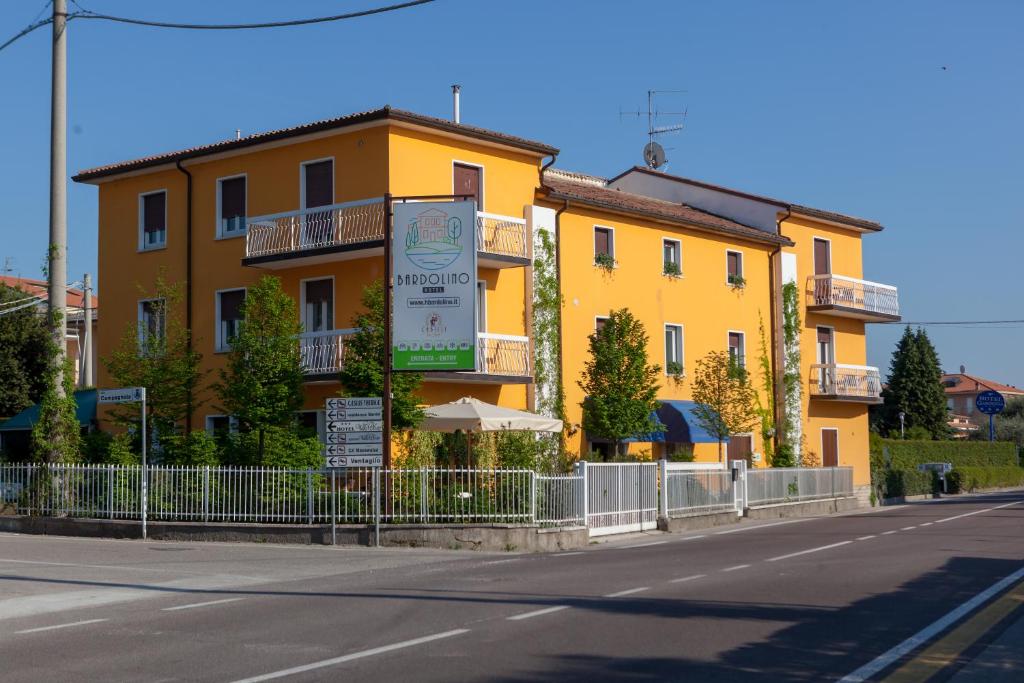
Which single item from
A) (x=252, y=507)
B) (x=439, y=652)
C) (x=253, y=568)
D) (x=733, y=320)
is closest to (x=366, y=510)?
(x=252, y=507)

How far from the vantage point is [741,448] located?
37.8 meters

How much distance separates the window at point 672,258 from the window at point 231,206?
12.2 m

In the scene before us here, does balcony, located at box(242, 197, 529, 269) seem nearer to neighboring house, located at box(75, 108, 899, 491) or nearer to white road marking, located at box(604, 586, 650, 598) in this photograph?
neighboring house, located at box(75, 108, 899, 491)

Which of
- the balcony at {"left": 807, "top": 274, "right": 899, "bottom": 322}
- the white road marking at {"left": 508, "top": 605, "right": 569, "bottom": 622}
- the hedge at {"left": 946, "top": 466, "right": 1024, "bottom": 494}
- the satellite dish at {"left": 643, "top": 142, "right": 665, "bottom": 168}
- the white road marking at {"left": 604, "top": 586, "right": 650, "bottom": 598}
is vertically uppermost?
the satellite dish at {"left": 643, "top": 142, "right": 665, "bottom": 168}

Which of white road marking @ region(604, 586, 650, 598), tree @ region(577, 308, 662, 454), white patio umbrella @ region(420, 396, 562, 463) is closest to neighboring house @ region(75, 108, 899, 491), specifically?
tree @ region(577, 308, 662, 454)

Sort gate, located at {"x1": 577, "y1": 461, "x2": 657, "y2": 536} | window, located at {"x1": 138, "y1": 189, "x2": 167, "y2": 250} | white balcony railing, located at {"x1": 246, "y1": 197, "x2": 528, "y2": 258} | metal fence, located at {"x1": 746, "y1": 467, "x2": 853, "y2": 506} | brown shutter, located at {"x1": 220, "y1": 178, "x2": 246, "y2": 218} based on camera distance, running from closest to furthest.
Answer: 1. gate, located at {"x1": 577, "y1": 461, "x2": 657, "y2": 536}
2. white balcony railing, located at {"x1": 246, "y1": 197, "x2": 528, "y2": 258}
3. brown shutter, located at {"x1": 220, "y1": 178, "x2": 246, "y2": 218}
4. metal fence, located at {"x1": 746, "y1": 467, "x2": 853, "y2": 506}
5. window, located at {"x1": 138, "y1": 189, "x2": 167, "y2": 250}

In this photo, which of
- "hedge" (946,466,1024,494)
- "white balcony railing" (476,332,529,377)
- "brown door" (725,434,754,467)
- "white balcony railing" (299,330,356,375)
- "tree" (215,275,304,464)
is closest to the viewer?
"tree" (215,275,304,464)

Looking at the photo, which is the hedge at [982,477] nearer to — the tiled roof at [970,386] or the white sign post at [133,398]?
the white sign post at [133,398]

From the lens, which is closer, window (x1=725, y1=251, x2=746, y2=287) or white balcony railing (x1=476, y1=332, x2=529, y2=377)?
white balcony railing (x1=476, y1=332, x2=529, y2=377)

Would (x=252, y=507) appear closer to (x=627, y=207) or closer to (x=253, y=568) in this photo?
(x=253, y=568)

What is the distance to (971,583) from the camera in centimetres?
1396

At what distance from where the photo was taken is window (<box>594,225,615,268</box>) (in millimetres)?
32938

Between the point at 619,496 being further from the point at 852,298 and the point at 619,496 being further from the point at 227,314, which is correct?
the point at 852,298

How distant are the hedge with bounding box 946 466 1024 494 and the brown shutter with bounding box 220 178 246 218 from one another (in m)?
35.0
